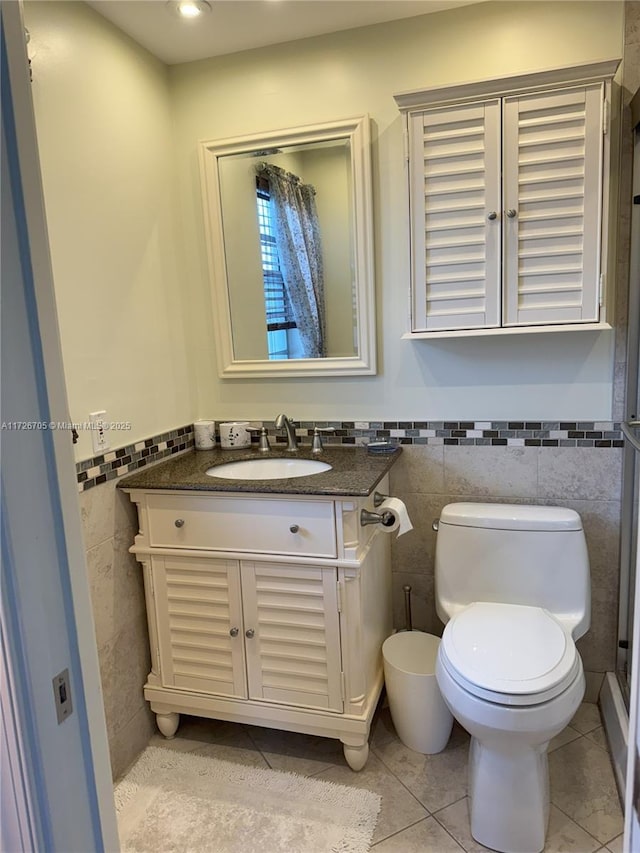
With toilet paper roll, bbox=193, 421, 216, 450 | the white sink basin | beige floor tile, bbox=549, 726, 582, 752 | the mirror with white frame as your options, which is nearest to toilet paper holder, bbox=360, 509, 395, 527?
the white sink basin

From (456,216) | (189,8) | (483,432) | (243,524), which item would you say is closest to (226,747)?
(243,524)

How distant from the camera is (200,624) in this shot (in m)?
1.96

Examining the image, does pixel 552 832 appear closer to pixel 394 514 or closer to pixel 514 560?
pixel 514 560

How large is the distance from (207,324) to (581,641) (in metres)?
1.87

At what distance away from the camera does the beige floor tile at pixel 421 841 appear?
5.18 feet

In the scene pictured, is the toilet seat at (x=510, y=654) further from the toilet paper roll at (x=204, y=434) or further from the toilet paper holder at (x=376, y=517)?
the toilet paper roll at (x=204, y=434)

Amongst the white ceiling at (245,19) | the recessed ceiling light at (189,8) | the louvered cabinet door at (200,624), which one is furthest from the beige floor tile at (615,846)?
the recessed ceiling light at (189,8)

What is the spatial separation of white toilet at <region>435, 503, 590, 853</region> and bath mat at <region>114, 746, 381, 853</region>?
1.26 feet

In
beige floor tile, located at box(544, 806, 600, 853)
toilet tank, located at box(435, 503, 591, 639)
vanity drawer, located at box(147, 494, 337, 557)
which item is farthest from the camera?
toilet tank, located at box(435, 503, 591, 639)

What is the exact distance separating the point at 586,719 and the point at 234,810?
49.5 inches

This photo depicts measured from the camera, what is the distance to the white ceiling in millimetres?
1840

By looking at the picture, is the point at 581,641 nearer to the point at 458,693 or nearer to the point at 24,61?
the point at 458,693

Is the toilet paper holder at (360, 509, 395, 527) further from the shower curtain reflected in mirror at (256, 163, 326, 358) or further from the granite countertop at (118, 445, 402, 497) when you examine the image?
the shower curtain reflected in mirror at (256, 163, 326, 358)

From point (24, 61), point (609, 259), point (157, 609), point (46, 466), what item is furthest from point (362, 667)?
point (24, 61)
